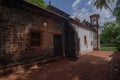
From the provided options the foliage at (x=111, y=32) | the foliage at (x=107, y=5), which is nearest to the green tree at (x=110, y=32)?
the foliage at (x=111, y=32)

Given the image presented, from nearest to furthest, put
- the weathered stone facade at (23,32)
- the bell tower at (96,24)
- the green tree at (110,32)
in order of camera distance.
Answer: the weathered stone facade at (23,32) → the bell tower at (96,24) → the green tree at (110,32)

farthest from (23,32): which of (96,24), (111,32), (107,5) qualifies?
(111,32)

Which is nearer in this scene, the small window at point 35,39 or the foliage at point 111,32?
the small window at point 35,39

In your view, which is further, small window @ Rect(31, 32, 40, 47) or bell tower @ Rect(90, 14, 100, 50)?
bell tower @ Rect(90, 14, 100, 50)

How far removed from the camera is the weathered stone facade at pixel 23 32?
8060 millimetres

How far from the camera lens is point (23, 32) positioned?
925 centimetres

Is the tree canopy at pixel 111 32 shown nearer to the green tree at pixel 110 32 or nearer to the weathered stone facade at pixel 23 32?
the green tree at pixel 110 32

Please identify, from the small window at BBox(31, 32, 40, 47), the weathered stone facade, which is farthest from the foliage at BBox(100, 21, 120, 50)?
the small window at BBox(31, 32, 40, 47)

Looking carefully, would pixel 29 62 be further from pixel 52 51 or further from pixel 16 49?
pixel 52 51

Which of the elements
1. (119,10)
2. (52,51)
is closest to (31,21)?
(52,51)

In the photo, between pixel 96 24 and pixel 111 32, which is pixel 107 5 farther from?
pixel 111 32

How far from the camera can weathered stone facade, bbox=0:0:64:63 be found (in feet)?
26.4

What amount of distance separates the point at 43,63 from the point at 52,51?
1826 millimetres

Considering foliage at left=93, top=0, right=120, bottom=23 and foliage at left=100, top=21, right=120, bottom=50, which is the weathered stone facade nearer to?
foliage at left=93, top=0, right=120, bottom=23
